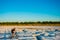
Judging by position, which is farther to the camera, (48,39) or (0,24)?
(0,24)

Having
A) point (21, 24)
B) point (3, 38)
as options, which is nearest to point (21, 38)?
point (3, 38)

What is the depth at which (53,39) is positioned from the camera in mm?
3176

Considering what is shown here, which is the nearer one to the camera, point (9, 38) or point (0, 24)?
point (9, 38)

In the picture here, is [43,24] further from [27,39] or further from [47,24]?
[27,39]

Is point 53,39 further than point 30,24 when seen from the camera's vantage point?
No

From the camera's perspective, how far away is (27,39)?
3127mm

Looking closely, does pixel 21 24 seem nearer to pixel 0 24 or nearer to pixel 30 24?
pixel 30 24

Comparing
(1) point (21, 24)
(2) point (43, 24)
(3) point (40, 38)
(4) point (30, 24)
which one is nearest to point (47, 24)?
(2) point (43, 24)

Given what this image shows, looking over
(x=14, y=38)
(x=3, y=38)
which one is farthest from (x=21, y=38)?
(x=3, y=38)

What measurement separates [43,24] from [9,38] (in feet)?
15.1

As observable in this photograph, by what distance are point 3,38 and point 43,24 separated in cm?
464

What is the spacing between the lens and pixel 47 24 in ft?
24.9

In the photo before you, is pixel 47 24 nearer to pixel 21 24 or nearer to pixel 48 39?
pixel 21 24

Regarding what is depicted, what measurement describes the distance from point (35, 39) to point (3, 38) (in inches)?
28.8
